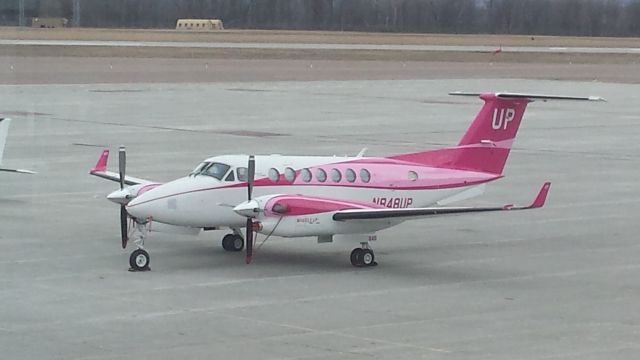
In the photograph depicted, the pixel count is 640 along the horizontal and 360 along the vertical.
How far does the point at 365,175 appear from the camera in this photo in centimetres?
2416

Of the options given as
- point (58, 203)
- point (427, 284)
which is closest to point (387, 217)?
point (427, 284)

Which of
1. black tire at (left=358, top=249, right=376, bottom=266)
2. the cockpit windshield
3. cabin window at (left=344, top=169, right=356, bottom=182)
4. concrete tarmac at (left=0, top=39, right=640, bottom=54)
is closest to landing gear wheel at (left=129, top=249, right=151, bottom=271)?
the cockpit windshield

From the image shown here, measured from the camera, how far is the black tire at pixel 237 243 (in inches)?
950

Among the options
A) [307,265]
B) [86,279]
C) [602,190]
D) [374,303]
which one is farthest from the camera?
[602,190]

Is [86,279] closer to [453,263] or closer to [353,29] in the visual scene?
[453,263]

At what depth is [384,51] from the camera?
116m

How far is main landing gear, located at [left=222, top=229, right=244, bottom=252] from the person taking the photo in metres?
24.1

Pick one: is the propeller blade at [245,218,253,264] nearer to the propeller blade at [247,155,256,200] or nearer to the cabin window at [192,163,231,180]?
the propeller blade at [247,155,256,200]

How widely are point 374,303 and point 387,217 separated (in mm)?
2778

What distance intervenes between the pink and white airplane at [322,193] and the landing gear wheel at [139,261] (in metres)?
0.02

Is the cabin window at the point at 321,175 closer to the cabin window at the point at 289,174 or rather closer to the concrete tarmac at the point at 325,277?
the cabin window at the point at 289,174

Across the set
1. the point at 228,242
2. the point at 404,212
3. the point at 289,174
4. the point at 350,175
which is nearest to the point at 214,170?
the point at 289,174

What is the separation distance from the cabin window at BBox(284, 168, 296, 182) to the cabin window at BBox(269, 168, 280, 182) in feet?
0.47

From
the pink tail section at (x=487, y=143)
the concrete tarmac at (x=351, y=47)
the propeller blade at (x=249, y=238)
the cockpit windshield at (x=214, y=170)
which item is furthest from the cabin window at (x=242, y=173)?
the concrete tarmac at (x=351, y=47)
